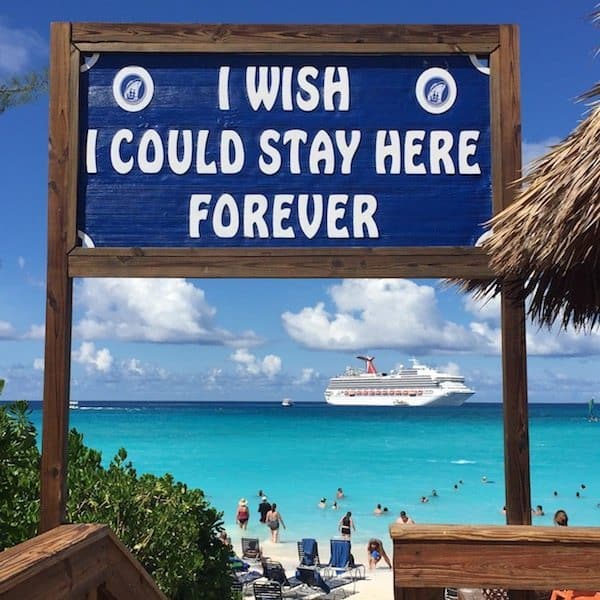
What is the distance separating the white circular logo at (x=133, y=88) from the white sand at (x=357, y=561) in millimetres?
7583

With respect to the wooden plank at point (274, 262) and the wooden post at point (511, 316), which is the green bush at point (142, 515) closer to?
the wooden plank at point (274, 262)

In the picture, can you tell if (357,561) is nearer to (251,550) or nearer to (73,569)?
(251,550)

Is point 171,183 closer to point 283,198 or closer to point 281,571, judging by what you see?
point 283,198

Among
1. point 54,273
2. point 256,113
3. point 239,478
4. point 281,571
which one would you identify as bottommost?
point 239,478

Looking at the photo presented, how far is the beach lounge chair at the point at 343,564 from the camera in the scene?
15.5 metres

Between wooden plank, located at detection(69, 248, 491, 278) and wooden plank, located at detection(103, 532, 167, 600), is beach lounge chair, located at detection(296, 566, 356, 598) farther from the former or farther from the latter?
wooden plank, located at detection(103, 532, 167, 600)

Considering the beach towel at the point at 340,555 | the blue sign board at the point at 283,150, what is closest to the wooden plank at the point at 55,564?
the blue sign board at the point at 283,150

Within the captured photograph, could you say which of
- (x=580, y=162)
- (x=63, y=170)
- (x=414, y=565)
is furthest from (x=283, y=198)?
(x=414, y=565)

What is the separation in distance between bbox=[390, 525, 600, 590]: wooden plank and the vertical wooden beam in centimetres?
182

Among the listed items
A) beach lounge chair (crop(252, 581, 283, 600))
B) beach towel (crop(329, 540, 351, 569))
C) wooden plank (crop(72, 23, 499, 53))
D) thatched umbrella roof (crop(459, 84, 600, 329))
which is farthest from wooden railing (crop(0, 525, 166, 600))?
beach towel (crop(329, 540, 351, 569))

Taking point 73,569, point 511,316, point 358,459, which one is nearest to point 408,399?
point 358,459

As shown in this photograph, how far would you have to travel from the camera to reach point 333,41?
12.6 feet

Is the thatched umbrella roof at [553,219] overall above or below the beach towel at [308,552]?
above

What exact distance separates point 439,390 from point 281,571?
3094 inches
